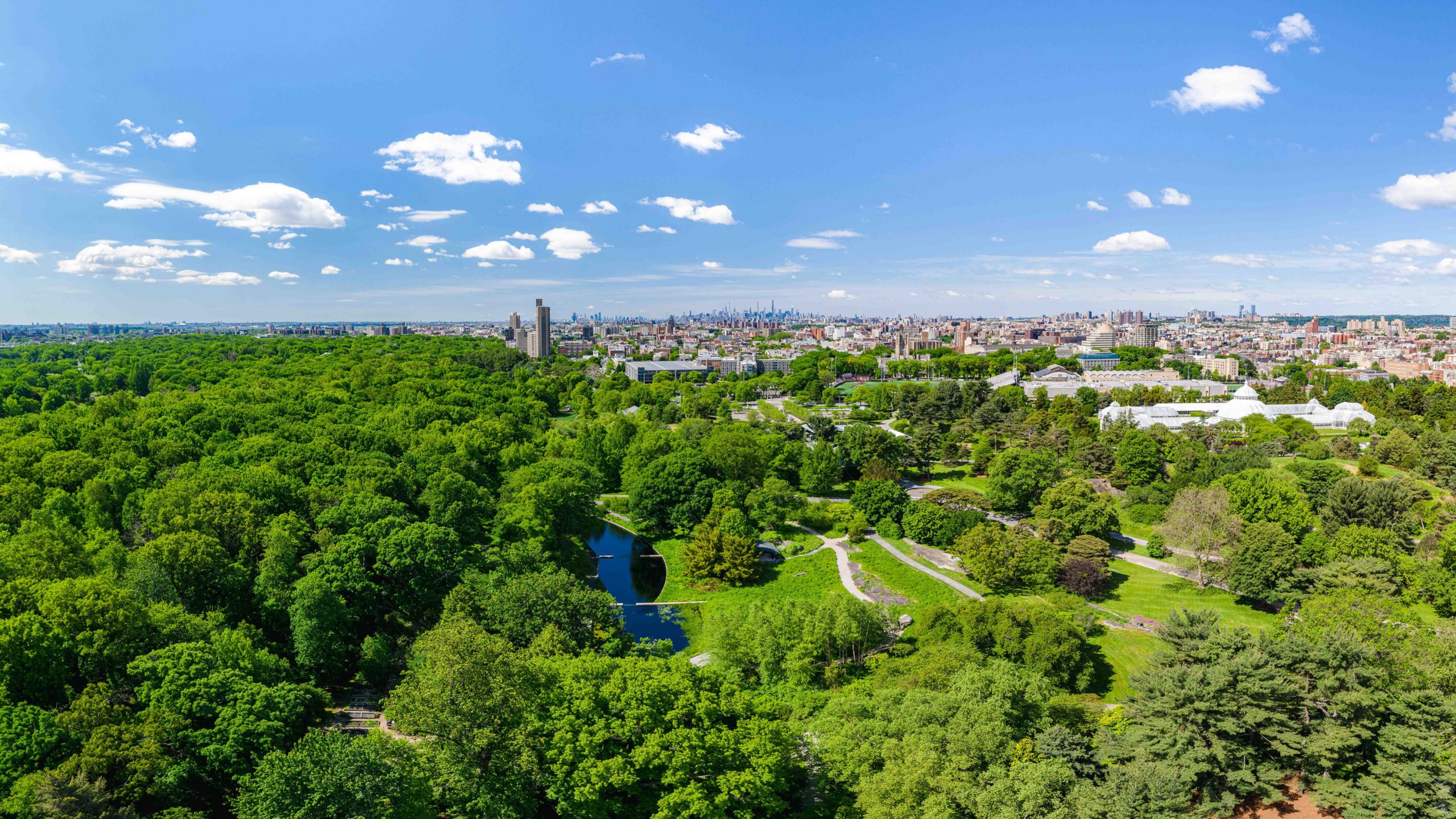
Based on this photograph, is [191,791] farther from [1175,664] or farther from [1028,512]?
[1028,512]

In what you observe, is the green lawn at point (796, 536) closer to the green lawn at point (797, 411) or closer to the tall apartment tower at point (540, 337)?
the green lawn at point (797, 411)

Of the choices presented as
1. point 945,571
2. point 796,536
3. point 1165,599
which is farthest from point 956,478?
point 1165,599

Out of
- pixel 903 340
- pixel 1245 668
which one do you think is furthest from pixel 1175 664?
pixel 903 340

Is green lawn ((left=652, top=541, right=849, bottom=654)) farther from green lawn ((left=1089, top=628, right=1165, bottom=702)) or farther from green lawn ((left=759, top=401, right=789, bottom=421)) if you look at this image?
green lawn ((left=759, top=401, right=789, bottom=421))

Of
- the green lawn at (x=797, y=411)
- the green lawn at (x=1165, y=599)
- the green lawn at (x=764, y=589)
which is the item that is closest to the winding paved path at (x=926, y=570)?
the green lawn at (x=764, y=589)

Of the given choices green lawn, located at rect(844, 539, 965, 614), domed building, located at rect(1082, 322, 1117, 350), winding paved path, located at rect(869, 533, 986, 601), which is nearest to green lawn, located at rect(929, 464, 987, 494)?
winding paved path, located at rect(869, 533, 986, 601)

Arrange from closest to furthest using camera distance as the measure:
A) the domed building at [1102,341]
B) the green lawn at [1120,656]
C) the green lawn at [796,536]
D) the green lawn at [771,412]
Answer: the green lawn at [1120,656]
the green lawn at [796,536]
the green lawn at [771,412]
the domed building at [1102,341]
